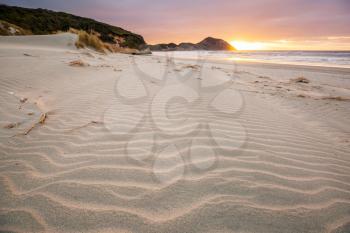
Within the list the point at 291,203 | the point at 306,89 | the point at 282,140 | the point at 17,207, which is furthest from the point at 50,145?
the point at 306,89

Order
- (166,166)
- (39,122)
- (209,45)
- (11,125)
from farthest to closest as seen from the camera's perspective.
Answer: (209,45) → (39,122) → (11,125) → (166,166)

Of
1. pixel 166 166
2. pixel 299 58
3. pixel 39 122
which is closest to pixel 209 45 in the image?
pixel 299 58

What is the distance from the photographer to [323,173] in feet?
6.63

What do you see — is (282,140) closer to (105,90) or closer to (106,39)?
(105,90)

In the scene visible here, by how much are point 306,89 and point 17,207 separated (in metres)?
7.59

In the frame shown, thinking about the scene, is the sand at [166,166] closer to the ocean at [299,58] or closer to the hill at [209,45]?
the ocean at [299,58]

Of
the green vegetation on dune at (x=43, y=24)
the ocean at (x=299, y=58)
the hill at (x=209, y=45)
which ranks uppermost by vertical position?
the hill at (x=209, y=45)

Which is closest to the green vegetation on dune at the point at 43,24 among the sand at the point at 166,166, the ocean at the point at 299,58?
the ocean at the point at 299,58

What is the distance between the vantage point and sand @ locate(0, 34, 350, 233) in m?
1.37

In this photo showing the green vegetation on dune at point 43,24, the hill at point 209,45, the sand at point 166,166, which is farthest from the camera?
the hill at point 209,45

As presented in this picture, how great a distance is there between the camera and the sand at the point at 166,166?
54.0 inches

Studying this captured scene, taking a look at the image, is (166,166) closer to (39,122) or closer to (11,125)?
(39,122)

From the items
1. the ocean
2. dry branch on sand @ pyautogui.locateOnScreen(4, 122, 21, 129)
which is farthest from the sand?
the ocean

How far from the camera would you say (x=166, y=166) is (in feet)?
6.28
